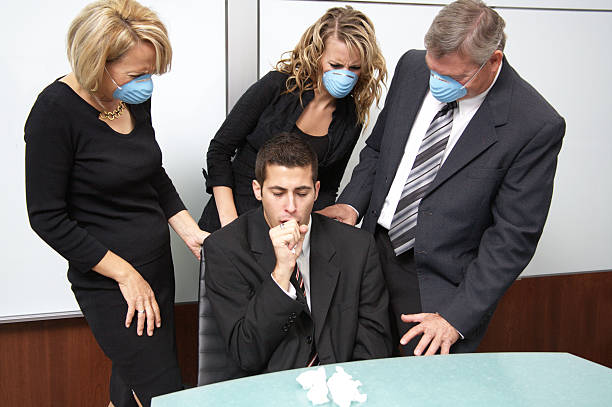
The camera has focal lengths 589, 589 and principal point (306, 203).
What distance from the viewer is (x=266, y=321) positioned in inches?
66.3

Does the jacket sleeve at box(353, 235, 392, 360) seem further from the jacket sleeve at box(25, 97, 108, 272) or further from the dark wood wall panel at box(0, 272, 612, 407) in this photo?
the dark wood wall panel at box(0, 272, 612, 407)

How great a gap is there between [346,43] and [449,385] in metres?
1.24

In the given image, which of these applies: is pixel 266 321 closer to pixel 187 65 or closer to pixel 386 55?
pixel 187 65

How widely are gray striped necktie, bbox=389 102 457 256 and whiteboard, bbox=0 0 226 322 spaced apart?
115 centimetres

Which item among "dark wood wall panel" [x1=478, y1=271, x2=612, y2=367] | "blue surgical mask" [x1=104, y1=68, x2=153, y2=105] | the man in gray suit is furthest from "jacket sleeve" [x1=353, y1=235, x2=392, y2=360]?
"dark wood wall panel" [x1=478, y1=271, x2=612, y2=367]

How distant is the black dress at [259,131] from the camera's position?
2266mm

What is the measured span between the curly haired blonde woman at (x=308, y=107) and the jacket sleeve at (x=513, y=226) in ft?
2.20

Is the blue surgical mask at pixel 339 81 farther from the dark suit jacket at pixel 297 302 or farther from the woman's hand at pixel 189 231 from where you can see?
the woman's hand at pixel 189 231

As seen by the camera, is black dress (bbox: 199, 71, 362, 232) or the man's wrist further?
black dress (bbox: 199, 71, 362, 232)

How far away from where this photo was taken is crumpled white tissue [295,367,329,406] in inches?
50.8

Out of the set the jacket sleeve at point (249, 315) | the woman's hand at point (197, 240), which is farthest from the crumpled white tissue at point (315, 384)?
the woman's hand at point (197, 240)

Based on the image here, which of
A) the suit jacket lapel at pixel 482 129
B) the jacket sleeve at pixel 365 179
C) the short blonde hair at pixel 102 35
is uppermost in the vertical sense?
the short blonde hair at pixel 102 35

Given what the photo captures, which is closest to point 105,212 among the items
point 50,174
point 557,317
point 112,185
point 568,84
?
point 112,185

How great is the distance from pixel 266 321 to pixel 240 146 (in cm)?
89
